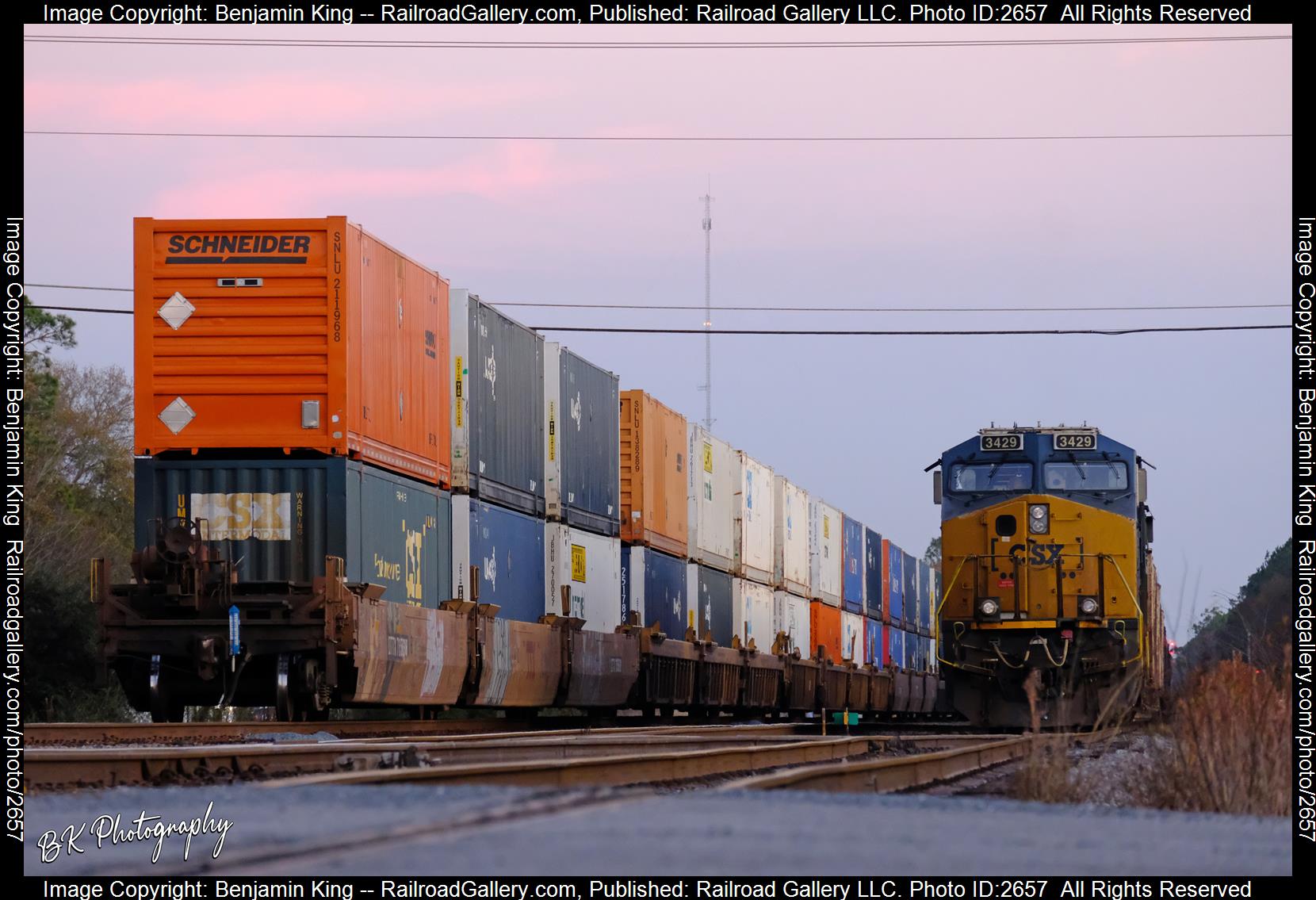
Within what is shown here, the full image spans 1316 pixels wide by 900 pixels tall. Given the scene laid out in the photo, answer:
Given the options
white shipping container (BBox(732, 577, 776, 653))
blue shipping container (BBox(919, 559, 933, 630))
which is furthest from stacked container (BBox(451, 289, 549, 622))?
blue shipping container (BBox(919, 559, 933, 630))

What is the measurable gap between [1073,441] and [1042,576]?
1765mm

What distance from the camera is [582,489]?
22.4 meters

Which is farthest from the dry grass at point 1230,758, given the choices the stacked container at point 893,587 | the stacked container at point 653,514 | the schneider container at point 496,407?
the stacked container at point 893,587

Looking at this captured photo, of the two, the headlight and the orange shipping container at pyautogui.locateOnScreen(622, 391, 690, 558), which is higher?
the orange shipping container at pyautogui.locateOnScreen(622, 391, 690, 558)

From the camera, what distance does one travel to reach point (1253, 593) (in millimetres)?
104438

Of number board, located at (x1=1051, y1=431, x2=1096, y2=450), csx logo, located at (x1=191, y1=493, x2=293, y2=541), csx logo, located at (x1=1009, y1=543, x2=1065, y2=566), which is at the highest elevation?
number board, located at (x1=1051, y1=431, x2=1096, y2=450)

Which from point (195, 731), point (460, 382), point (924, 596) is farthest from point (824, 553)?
point (195, 731)

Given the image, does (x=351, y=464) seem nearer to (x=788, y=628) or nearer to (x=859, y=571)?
(x=788, y=628)

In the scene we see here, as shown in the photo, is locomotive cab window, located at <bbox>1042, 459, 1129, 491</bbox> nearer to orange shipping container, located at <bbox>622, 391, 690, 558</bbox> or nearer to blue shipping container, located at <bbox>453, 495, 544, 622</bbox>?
blue shipping container, located at <bbox>453, 495, 544, 622</bbox>

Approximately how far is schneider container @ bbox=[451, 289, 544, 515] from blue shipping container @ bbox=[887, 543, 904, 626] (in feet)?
74.3

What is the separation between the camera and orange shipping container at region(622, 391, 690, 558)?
2475 centimetres

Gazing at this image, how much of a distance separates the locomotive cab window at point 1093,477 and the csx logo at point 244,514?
9658 millimetres

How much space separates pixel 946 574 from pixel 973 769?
8.96m
